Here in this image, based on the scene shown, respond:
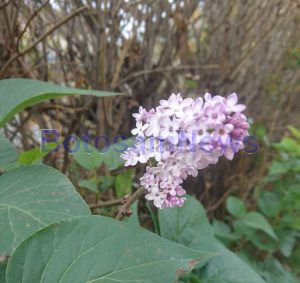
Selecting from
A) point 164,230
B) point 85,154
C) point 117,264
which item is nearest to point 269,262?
point 164,230

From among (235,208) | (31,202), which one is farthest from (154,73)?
(31,202)

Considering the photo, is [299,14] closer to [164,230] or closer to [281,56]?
[281,56]

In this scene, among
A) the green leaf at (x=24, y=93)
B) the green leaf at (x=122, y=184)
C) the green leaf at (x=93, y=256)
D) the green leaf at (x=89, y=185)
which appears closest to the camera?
the green leaf at (x=93, y=256)

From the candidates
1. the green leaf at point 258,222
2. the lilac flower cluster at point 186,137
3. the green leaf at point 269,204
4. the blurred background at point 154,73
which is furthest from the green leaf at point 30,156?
the green leaf at point 269,204

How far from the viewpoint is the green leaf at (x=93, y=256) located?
1.95 ft

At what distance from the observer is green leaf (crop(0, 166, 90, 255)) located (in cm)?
67

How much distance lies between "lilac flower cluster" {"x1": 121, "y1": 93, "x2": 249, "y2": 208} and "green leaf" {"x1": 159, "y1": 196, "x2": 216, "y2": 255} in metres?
0.31

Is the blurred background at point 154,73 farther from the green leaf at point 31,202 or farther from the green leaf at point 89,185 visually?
the green leaf at point 31,202

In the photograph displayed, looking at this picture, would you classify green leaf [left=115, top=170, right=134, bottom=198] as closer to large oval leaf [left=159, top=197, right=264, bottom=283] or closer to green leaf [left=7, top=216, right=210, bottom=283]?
large oval leaf [left=159, top=197, right=264, bottom=283]

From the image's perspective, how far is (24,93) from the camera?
858mm

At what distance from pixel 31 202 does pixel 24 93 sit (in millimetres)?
252

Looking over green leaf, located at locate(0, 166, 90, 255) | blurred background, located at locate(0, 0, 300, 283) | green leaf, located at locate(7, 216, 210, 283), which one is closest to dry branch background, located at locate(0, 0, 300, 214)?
blurred background, located at locate(0, 0, 300, 283)

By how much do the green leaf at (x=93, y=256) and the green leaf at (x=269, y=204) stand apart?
1086mm

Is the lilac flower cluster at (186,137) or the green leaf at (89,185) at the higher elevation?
the lilac flower cluster at (186,137)
